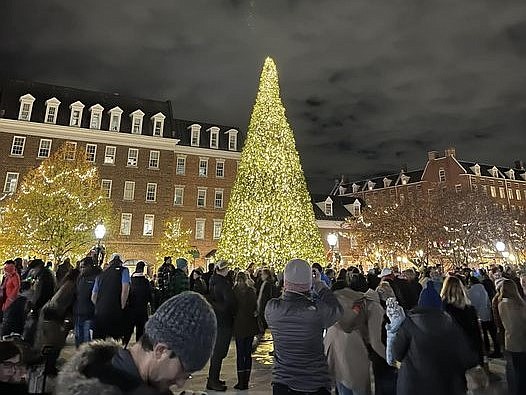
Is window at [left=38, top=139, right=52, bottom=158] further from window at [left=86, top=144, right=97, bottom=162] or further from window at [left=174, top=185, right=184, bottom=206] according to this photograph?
window at [left=174, top=185, right=184, bottom=206]

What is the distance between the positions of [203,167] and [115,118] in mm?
10876

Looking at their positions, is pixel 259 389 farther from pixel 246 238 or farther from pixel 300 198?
pixel 300 198

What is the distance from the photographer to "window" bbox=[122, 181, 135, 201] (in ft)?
134

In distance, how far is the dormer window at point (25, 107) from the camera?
127 ft

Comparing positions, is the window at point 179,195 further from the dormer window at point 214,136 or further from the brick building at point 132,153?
the dormer window at point 214,136

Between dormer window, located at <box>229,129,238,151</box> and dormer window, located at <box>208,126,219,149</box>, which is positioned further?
dormer window, located at <box>229,129,238,151</box>

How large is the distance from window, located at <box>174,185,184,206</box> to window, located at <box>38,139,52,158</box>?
13237 mm

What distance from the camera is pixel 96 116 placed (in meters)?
41.6

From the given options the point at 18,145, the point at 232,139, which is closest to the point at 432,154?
the point at 232,139

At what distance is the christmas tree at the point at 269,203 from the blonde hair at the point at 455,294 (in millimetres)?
11915

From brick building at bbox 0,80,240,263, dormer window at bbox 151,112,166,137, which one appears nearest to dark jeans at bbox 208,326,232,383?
brick building at bbox 0,80,240,263

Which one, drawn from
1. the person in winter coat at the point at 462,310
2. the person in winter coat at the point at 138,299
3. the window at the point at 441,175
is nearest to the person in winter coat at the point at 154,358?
the person in winter coat at the point at 462,310

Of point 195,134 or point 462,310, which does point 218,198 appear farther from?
point 462,310

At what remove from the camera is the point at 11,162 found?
123 ft
